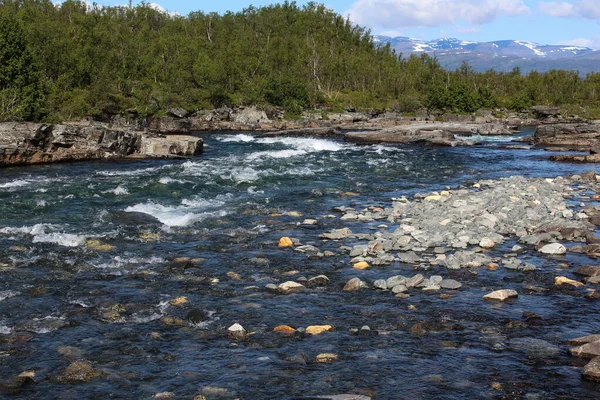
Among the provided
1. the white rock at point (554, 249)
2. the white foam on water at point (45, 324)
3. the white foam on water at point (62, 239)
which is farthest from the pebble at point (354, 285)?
the white foam on water at point (62, 239)

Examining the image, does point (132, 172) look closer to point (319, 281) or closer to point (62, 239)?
point (62, 239)

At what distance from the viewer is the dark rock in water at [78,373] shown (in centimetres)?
912

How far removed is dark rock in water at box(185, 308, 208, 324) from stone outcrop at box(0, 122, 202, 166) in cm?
2845

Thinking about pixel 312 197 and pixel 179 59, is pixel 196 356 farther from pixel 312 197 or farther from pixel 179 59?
pixel 179 59

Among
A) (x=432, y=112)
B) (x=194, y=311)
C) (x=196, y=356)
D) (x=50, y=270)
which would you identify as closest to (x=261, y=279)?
(x=194, y=311)

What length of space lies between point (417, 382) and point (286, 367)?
2.25 metres

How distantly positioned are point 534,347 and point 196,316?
682cm

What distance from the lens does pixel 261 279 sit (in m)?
14.4

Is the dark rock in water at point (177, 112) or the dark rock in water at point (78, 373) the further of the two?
the dark rock in water at point (177, 112)

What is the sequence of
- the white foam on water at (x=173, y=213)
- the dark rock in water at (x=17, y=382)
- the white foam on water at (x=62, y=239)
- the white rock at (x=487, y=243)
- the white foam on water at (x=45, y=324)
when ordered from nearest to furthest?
the dark rock in water at (x=17, y=382) → the white foam on water at (x=45, y=324) → the white rock at (x=487, y=243) → the white foam on water at (x=62, y=239) → the white foam on water at (x=173, y=213)

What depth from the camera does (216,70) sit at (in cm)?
10444

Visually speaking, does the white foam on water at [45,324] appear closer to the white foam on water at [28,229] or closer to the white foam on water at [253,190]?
the white foam on water at [28,229]

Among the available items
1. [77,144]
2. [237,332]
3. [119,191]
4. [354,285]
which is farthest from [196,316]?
[77,144]

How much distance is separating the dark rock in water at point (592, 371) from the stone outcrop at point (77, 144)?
3507cm
